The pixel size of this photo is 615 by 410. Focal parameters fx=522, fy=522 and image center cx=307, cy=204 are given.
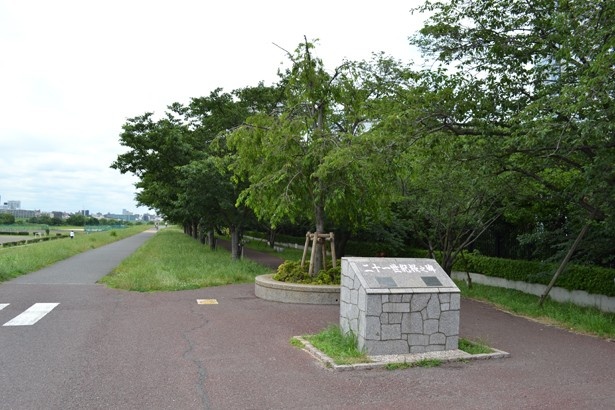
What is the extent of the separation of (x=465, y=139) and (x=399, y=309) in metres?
5.47

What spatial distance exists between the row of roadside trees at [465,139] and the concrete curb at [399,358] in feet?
10.6

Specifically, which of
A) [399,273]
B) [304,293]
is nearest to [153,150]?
[304,293]

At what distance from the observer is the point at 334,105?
46.2 ft

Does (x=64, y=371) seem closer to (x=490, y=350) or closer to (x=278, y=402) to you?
(x=278, y=402)

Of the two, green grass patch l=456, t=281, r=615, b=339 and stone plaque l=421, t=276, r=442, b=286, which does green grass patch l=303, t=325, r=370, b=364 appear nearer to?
stone plaque l=421, t=276, r=442, b=286

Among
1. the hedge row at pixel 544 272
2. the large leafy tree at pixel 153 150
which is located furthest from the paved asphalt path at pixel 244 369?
the large leafy tree at pixel 153 150

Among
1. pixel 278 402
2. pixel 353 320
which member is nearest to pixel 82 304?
pixel 353 320

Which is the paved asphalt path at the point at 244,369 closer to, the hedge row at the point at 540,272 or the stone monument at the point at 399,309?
the stone monument at the point at 399,309

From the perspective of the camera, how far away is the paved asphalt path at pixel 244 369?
5.11m

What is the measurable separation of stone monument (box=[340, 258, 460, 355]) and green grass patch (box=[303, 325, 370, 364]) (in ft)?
0.39

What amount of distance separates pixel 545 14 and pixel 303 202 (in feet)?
23.2

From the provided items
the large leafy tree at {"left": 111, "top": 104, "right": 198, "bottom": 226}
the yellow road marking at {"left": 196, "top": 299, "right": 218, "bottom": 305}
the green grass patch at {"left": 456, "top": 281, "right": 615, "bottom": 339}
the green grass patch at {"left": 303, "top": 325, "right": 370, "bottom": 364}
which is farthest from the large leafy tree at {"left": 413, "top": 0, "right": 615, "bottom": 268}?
the large leafy tree at {"left": 111, "top": 104, "right": 198, "bottom": 226}

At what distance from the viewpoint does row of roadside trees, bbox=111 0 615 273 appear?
837 cm

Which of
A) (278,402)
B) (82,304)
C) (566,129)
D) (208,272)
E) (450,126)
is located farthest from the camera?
(208,272)
